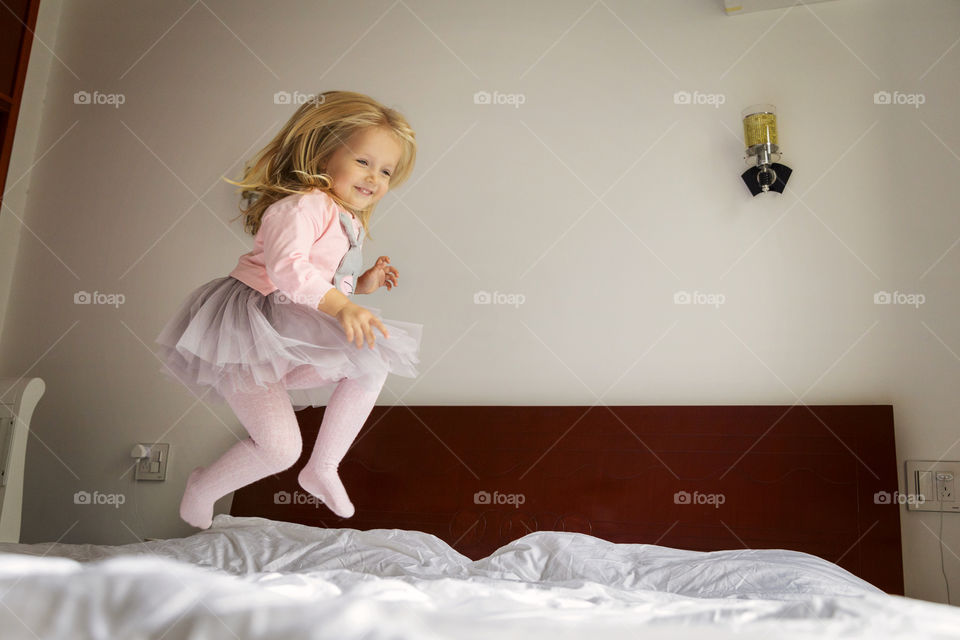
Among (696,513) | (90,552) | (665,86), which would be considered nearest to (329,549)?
(90,552)

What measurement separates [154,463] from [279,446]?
135 centimetres

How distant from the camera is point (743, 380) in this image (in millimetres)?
2178

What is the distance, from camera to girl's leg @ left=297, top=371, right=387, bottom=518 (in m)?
1.43

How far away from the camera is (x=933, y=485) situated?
199cm

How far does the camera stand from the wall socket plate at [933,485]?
1976mm

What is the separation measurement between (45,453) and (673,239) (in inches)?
85.3

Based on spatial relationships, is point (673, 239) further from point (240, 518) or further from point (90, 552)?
point (90, 552)

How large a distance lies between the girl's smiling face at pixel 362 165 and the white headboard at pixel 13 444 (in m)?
1.30
